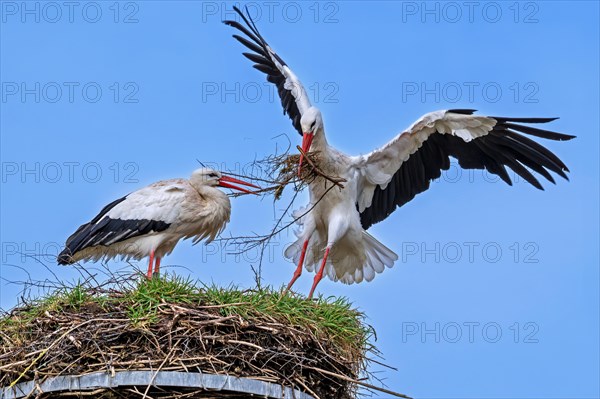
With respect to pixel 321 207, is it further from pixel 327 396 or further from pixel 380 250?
pixel 327 396

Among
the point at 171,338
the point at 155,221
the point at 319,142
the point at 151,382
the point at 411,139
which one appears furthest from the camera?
the point at 411,139

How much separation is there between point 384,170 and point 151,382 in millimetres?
3961

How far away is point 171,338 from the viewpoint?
18.6 feet

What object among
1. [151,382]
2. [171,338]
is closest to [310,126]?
[171,338]

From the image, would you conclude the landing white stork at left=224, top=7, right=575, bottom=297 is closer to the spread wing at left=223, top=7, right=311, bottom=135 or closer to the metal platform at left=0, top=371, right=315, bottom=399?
the spread wing at left=223, top=7, right=311, bottom=135

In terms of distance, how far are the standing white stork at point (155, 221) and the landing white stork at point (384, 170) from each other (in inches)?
26.3

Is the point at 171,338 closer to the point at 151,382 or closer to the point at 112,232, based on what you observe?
the point at 151,382

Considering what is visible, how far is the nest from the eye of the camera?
561 centimetres

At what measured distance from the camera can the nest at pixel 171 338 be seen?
561cm

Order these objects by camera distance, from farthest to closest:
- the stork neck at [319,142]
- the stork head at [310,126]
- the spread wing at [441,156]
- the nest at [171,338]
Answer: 1. the spread wing at [441,156]
2. the stork neck at [319,142]
3. the stork head at [310,126]
4. the nest at [171,338]

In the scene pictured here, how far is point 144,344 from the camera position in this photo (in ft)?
18.6

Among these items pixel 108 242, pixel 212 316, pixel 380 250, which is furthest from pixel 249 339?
pixel 380 250

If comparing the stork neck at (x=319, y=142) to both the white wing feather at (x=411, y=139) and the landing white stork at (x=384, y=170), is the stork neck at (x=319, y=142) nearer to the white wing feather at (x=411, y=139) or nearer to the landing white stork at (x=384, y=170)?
the landing white stork at (x=384, y=170)

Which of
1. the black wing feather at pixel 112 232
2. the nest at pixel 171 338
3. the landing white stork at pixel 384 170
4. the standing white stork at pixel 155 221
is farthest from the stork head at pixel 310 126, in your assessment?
the nest at pixel 171 338
